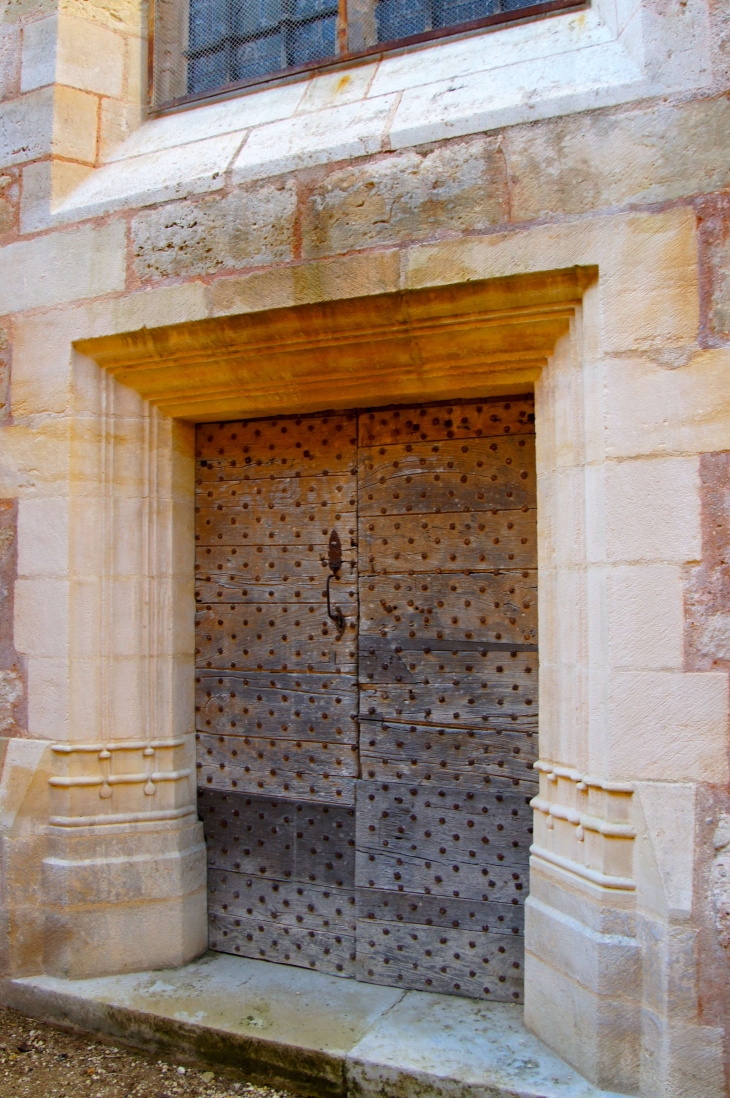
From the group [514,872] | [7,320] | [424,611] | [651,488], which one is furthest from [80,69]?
[514,872]

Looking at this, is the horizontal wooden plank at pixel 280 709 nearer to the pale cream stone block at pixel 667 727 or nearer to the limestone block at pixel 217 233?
the pale cream stone block at pixel 667 727

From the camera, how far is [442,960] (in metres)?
2.86

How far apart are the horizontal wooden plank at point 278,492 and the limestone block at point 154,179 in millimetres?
1059

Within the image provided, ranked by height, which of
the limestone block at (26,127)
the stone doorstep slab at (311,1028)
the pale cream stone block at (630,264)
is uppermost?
the limestone block at (26,127)

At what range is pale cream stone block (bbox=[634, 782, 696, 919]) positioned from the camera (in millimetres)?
2178

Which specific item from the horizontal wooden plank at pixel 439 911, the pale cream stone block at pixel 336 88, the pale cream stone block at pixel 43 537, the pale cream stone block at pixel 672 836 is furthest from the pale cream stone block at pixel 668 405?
the pale cream stone block at pixel 43 537

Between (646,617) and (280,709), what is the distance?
1.46 m

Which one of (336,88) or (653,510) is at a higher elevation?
(336,88)

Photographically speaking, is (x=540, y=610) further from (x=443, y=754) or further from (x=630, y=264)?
(x=630, y=264)

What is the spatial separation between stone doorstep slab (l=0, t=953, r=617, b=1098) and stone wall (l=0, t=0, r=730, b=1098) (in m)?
0.11

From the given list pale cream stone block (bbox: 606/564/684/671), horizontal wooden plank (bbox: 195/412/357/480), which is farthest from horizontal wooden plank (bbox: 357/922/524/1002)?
horizontal wooden plank (bbox: 195/412/357/480)

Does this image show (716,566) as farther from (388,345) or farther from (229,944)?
(229,944)

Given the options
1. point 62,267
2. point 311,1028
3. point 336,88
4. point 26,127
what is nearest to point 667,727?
point 311,1028

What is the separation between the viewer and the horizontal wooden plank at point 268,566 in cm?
311
